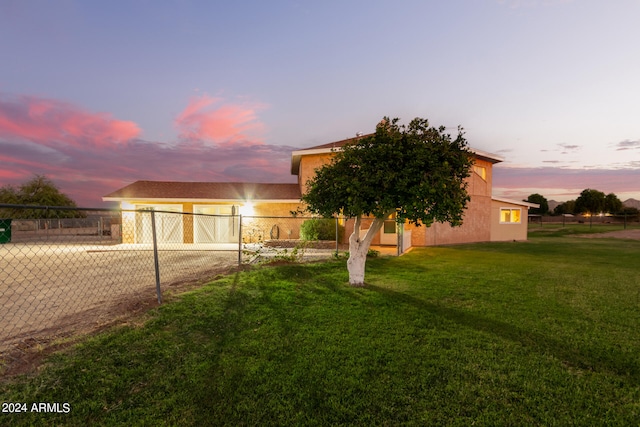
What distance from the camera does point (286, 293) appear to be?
6.32 meters

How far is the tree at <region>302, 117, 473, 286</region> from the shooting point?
18.9 ft

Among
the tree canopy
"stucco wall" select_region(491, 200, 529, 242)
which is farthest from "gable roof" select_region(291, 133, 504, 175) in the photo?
the tree canopy

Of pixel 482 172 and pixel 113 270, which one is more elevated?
pixel 482 172

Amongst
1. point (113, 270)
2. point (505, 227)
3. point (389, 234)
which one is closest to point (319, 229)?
point (389, 234)

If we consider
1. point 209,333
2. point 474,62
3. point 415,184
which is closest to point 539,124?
point 474,62

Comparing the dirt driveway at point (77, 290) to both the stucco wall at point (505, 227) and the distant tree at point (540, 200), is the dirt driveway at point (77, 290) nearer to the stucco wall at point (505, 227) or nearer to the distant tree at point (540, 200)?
the stucco wall at point (505, 227)

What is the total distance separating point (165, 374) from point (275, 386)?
1.22 meters

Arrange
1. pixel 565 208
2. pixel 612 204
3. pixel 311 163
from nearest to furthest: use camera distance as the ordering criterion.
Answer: pixel 311 163 → pixel 612 204 → pixel 565 208

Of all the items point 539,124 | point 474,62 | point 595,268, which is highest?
point 474,62

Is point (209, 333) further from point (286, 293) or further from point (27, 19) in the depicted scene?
point (27, 19)

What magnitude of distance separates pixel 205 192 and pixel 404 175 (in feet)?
56.1

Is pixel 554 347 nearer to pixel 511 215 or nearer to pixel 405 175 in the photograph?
pixel 405 175

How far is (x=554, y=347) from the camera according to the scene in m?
3.78

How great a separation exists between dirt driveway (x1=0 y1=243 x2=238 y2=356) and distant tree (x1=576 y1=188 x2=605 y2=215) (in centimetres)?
9587
